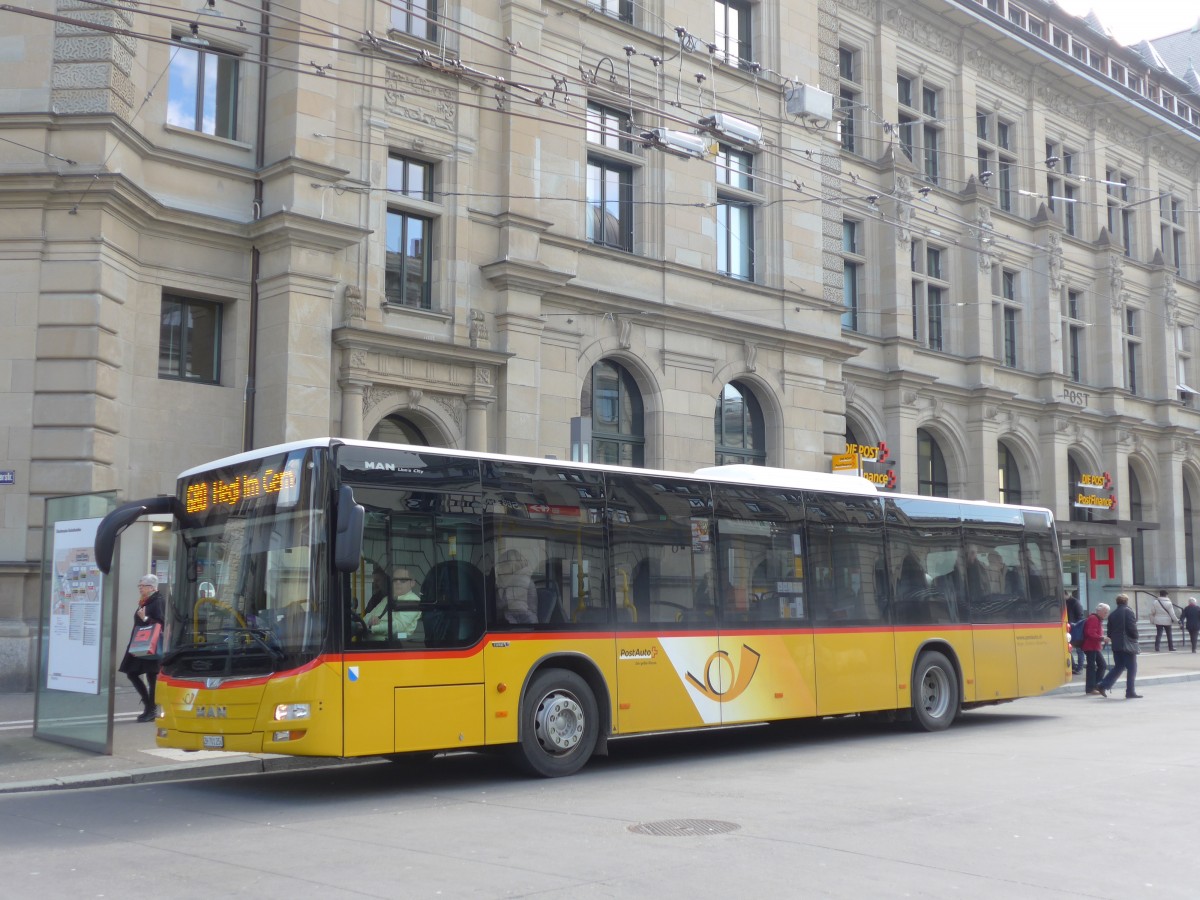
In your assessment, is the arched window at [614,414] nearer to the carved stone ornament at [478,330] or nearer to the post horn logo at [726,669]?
the carved stone ornament at [478,330]

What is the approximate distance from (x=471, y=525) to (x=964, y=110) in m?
29.8

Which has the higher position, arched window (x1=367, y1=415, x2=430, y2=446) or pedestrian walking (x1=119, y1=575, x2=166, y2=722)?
arched window (x1=367, y1=415, x2=430, y2=446)

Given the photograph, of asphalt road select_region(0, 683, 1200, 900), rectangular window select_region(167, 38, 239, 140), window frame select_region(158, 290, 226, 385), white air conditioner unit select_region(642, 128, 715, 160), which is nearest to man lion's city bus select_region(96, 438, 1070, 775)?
asphalt road select_region(0, 683, 1200, 900)

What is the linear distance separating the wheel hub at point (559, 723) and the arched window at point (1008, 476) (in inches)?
1123

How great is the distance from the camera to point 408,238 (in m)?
23.0

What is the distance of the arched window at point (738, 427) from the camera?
1110 inches

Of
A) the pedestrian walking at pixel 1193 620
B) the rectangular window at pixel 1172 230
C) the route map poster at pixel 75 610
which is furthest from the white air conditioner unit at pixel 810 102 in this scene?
the rectangular window at pixel 1172 230

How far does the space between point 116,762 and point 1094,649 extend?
52.5 feet

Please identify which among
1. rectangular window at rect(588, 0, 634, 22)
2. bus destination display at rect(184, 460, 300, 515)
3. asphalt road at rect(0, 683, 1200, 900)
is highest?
rectangular window at rect(588, 0, 634, 22)

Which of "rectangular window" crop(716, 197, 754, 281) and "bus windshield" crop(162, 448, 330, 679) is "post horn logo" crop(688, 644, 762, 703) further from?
"rectangular window" crop(716, 197, 754, 281)

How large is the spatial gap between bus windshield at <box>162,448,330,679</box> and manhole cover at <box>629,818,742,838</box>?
3.13 metres

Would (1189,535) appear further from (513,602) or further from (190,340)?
(513,602)

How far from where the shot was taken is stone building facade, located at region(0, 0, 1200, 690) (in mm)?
18953

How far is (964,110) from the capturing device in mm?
37188
